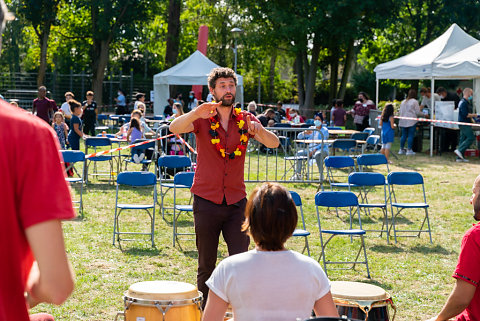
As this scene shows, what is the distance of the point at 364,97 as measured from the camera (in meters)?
23.3

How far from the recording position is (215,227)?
5254mm

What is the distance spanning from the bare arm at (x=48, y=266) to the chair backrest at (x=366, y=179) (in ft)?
26.1

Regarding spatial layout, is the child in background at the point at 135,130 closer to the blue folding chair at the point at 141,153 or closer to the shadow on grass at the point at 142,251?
the blue folding chair at the point at 141,153

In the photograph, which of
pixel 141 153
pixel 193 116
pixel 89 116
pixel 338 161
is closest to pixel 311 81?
pixel 89 116

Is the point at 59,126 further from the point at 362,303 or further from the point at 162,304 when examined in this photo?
the point at 362,303

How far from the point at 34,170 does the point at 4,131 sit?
118mm

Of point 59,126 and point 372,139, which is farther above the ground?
point 59,126

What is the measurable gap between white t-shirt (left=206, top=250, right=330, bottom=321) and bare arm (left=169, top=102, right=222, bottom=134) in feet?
6.25

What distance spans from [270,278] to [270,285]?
3cm

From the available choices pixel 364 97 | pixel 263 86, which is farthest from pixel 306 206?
pixel 263 86

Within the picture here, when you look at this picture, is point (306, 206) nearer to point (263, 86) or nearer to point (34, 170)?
point (34, 170)

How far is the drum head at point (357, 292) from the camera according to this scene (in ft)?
14.4

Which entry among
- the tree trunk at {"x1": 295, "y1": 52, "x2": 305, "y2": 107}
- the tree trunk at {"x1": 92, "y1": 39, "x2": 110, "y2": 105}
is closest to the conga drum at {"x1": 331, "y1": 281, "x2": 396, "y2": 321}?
the tree trunk at {"x1": 295, "y1": 52, "x2": 305, "y2": 107}

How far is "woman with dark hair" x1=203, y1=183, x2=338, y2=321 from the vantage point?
10.4ft
